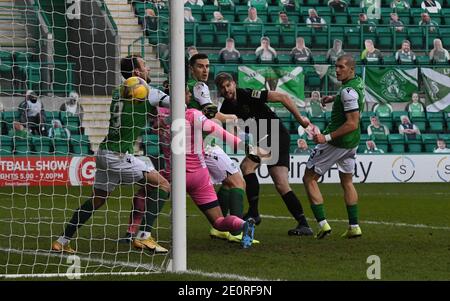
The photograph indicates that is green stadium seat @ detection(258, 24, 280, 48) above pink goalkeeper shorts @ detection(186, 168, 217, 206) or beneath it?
above

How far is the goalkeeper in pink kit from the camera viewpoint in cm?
1021

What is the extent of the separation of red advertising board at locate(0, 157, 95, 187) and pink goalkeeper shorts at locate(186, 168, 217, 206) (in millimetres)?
9046

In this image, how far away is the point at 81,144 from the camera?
18422 millimetres

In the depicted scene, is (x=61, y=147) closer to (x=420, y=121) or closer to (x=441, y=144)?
(x=441, y=144)

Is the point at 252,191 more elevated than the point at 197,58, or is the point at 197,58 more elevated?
the point at 197,58

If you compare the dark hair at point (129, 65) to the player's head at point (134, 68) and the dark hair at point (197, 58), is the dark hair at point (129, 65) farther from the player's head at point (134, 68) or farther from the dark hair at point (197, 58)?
the dark hair at point (197, 58)

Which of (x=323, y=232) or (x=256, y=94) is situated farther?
(x=256, y=94)

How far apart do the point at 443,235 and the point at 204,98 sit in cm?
316

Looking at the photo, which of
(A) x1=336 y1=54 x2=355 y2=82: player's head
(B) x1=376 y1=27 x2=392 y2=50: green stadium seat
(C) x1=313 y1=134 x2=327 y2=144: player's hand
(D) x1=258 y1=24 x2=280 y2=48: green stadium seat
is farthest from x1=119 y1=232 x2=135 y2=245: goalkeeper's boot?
(B) x1=376 y1=27 x2=392 y2=50: green stadium seat

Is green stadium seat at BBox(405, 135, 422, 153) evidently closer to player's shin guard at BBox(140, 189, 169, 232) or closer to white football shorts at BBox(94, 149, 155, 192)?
player's shin guard at BBox(140, 189, 169, 232)

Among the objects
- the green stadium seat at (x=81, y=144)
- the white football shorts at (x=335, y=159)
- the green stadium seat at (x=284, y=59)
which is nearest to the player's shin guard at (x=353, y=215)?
the white football shorts at (x=335, y=159)

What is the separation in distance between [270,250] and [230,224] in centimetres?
53

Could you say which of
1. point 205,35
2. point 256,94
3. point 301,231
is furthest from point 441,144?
point 301,231

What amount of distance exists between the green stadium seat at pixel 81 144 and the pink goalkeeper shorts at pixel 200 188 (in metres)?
7.25
